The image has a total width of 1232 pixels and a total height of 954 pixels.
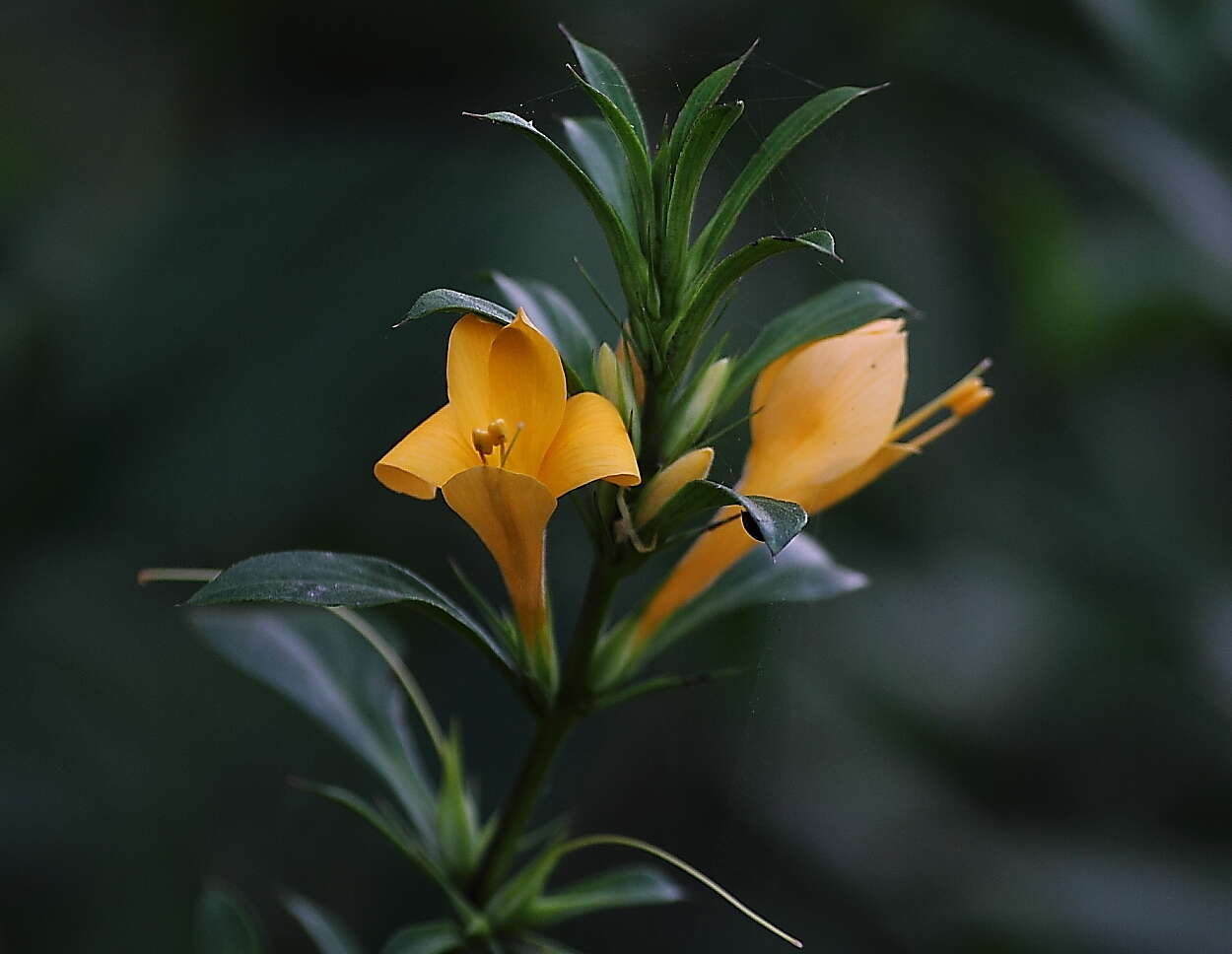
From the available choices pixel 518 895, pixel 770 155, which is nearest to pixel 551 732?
pixel 518 895

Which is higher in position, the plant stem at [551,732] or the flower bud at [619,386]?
the flower bud at [619,386]

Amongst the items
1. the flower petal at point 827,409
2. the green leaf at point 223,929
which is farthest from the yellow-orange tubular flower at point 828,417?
the green leaf at point 223,929

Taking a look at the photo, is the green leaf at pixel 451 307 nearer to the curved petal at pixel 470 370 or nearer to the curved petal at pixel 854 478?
the curved petal at pixel 470 370

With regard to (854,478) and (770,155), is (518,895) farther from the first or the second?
(770,155)

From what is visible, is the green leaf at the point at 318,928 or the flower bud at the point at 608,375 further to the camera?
the green leaf at the point at 318,928

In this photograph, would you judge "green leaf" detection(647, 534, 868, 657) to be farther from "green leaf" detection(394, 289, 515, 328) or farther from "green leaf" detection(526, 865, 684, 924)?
"green leaf" detection(394, 289, 515, 328)
